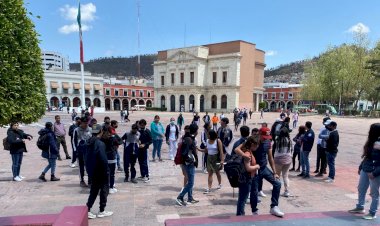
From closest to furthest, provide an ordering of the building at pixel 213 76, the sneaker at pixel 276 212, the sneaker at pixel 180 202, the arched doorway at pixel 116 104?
the sneaker at pixel 276 212, the sneaker at pixel 180 202, the building at pixel 213 76, the arched doorway at pixel 116 104

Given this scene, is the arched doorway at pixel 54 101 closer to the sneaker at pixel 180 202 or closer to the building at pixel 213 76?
the building at pixel 213 76

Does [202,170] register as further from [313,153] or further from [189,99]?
[189,99]

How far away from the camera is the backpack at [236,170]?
13.7 feet

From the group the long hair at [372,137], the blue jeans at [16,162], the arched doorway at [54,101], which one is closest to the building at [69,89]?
the arched doorway at [54,101]

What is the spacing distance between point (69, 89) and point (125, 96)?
19.9 metres

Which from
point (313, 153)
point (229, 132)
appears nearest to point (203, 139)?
point (229, 132)

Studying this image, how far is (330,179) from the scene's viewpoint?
7.03 metres

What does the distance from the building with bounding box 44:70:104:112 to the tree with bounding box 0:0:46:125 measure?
2346 inches

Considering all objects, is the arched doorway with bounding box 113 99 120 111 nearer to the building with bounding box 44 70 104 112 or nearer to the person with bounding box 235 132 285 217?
the building with bounding box 44 70 104 112

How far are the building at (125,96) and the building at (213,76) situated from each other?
17.7 m

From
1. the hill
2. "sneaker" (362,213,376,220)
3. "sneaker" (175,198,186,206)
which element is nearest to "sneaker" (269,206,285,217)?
"sneaker" (362,213,376,220)

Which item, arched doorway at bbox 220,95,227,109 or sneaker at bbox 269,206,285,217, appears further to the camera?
arched doorway at bbox 220,95,227,109

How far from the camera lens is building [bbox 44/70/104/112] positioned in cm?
6162

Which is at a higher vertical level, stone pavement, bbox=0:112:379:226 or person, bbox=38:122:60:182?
person, bbox=38:122:60:182
